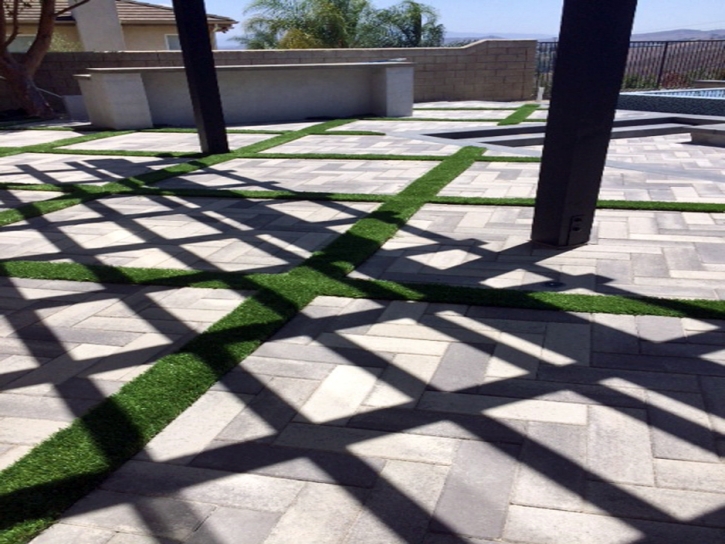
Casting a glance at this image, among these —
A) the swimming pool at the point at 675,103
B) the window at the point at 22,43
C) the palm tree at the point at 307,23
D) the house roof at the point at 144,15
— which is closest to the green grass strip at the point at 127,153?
the swimming pool at the point at 675,103

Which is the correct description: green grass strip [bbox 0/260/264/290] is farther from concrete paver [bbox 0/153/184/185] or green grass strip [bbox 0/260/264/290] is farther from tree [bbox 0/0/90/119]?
tree [bbox 0/0/90/119]

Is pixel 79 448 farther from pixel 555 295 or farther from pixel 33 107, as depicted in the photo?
pixel 33 107

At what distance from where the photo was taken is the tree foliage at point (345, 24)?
21.5m

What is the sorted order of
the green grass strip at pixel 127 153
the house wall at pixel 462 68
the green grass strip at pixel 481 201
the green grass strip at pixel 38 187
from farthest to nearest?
1. the house wall at pixel 462 68
2. the green grass strip at pixel 127 153
3. the green grass strip at pixel 38 187
4. the green grass strip at pixel 481 201

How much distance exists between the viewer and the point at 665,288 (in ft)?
12.2

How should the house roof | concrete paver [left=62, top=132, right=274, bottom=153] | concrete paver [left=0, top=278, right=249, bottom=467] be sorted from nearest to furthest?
concrete paver [left=0, top=278, right=249, bottom=467] → concrete paver [left=62, top=132, right=274, bottom=153] → the house roof

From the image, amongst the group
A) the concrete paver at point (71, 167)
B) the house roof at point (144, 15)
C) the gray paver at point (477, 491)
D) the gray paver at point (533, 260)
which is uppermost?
the house roof at point (144, 15)

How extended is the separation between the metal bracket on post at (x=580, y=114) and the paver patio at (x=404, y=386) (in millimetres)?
264

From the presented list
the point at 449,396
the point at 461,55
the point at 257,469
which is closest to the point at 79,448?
the point at 257,469

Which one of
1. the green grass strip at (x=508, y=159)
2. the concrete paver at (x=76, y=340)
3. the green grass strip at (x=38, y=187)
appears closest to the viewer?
the concrete paver at (x=76, y=340)

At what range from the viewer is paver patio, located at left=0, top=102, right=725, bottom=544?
1.98m

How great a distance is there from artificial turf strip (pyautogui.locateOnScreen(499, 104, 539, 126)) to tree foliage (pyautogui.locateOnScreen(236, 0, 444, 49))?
8.96m

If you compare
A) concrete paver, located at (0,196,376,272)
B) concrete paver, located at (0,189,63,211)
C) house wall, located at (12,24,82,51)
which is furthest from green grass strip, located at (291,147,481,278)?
house wall, located at (12,24,82,51)

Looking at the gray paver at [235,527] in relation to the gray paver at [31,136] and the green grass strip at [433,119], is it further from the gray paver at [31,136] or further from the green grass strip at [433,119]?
the green grass strip at [433,119]
